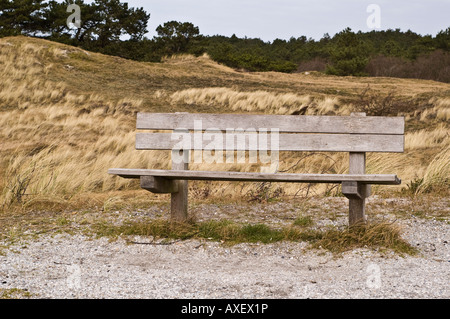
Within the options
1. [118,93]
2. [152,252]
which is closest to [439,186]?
[152,252]

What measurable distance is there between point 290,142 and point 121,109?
12259mm

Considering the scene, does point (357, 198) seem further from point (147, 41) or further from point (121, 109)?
point (147, 41)

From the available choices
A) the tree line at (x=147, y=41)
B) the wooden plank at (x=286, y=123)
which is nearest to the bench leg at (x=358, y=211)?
the wooden plank at (x=286, y=123)

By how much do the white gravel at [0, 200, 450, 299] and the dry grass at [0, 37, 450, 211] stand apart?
2021 millimetres

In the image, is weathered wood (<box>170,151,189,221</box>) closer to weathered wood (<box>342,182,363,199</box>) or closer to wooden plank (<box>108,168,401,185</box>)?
wooden plank (<box>108,168,401,185</box>)

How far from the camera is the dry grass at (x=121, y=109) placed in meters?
7.91

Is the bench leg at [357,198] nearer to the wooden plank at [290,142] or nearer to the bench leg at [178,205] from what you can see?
the wooden plank at [290,142]

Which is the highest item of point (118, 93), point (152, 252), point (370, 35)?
point (370, 35)

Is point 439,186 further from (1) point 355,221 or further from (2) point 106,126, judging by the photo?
(2) point 106,126

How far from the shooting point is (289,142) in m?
5.32

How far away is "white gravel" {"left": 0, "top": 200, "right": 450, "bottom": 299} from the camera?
388 centimetres

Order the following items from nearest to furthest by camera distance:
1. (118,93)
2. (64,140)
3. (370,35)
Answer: (64,140)
(118,93)
(370,35)

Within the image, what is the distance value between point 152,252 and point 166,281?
0.88 meters

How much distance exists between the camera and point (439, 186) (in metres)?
7.29
